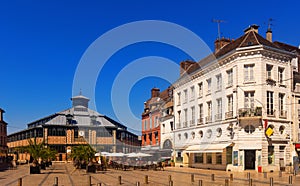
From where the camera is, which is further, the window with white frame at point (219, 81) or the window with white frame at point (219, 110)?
the window with white frame at point (219, 81)

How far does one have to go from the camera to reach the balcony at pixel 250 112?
33344 mm

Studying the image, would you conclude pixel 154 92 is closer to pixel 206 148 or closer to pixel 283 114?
pixel 206 148

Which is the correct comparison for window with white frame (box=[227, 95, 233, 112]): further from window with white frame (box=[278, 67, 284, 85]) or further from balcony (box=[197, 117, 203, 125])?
balcony (box=[197, 117, 203, 125])

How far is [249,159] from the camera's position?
34.3m

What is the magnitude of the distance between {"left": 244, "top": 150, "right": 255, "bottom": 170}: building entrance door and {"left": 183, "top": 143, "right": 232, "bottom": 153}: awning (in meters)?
2.13

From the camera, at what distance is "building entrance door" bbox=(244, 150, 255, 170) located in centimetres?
3416

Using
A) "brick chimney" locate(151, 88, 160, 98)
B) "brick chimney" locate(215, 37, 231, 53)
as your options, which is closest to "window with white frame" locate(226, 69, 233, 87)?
"brick chimney" locate(215, 37, 231, 53)

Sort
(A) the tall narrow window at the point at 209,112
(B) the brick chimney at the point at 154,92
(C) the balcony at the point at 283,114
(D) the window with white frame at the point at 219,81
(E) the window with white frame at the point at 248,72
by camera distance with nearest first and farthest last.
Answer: (E) the window with white frame at the point at 248,72 → (C) the balcony at the point at 283,114 → (D) the window with white frame at the point at 219,81 → (A) the tall narrow window at the point at 209,112 → (B) the brick chimney at the point at 154,92

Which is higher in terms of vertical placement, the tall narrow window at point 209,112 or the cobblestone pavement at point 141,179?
the tall narrow window at point 209,112

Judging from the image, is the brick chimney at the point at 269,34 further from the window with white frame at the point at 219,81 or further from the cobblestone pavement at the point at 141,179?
the cobblestone pavement at the point at 141,179

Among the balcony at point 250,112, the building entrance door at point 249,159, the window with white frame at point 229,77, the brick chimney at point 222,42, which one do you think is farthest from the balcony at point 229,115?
the brick chimney at point 222,42

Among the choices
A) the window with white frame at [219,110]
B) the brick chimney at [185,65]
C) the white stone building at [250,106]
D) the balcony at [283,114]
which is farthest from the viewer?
the brick chimney at [185,65]

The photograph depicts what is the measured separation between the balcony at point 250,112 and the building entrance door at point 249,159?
11.4 feet

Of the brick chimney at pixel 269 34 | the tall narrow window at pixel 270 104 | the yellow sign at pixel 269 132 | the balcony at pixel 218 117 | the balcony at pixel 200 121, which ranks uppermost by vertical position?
the brick chimney at pixel 269 34
